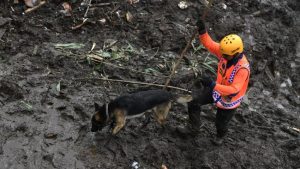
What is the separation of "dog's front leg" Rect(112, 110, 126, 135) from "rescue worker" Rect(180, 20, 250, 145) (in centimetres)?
120

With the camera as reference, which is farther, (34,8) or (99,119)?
(34,8)

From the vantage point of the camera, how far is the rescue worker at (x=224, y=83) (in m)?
6.91

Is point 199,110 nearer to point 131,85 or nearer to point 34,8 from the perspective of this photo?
point 131,85

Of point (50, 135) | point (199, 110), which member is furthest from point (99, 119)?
point (199, 110)

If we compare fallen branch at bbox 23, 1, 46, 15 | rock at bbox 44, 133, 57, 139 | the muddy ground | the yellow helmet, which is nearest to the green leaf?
the muddy ground

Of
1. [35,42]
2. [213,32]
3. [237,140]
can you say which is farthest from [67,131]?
[213,32]

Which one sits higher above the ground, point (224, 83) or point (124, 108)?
point (224, 83)

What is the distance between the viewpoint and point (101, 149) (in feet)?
24.1

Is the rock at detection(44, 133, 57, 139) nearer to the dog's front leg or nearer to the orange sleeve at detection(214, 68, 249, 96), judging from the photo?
the dog's front leg

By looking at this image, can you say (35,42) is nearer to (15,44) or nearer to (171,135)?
(15,44)

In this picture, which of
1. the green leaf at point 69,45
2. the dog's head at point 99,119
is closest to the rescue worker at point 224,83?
the dog's head at point 99,119

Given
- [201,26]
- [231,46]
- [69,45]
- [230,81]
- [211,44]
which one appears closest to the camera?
[231,46]

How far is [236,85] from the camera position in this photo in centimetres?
693

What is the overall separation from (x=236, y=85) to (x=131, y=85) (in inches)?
96.4
